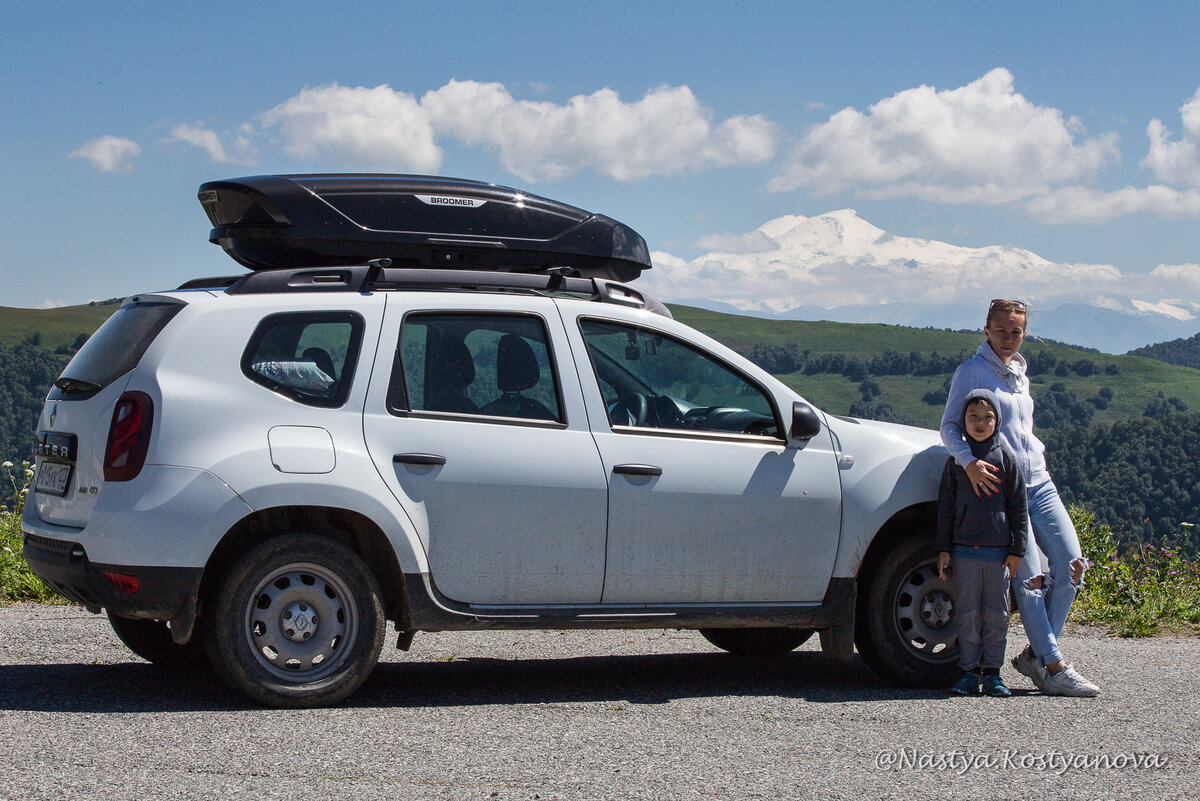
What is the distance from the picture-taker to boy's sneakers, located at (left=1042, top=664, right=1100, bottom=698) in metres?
6.03

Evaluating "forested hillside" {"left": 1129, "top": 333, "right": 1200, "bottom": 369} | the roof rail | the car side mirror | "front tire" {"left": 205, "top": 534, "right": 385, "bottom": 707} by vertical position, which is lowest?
"front tire" {"left": 205, "top": 534, "right": 385, "bottom": 707}

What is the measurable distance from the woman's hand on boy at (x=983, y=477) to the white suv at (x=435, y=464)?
0.27m

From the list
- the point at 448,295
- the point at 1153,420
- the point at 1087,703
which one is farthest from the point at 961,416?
the point at 1153,420

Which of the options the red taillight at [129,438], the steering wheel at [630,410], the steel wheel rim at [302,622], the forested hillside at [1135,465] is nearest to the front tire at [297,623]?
the steel wheel rim at [302,622]

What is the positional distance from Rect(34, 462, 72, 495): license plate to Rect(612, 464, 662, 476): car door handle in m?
2.35

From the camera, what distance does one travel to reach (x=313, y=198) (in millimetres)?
5637

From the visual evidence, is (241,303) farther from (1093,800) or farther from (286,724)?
(1093,800)

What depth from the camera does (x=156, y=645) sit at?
6160mm

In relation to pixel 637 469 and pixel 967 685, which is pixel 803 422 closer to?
pixel 637 469

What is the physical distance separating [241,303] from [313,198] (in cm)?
63

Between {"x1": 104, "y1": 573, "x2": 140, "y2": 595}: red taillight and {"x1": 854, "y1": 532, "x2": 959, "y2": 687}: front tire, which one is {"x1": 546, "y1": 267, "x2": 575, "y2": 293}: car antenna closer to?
{"x1": 854, "y1": 532, "x2": 959, "y2": 687}: front tire

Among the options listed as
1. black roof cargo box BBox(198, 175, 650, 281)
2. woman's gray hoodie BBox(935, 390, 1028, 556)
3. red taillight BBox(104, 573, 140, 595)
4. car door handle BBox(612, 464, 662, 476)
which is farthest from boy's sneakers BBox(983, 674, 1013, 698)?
red taillight BBox(104, 573, 140, 595)

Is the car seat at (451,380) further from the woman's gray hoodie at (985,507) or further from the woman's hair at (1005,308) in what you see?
the woman's hair at (1005,308)

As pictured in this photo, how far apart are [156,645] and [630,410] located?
8.63 ft
